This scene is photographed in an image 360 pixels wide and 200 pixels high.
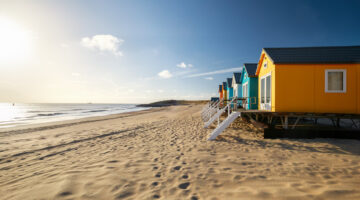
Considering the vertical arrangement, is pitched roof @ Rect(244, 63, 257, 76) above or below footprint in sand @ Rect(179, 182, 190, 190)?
above

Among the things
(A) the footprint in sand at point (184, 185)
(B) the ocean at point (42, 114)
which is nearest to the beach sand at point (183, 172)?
(A) the footprint in sand at point (184, 185)

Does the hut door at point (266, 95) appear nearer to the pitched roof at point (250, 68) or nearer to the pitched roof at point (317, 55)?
the pitched roof at point (317, 55)

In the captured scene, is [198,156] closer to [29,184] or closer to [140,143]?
[140,143]

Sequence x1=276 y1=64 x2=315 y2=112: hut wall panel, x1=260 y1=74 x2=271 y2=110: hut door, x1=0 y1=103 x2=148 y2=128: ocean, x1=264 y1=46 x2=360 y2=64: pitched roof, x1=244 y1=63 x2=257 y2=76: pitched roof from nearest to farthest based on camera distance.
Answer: x1=264 y1=46 x2=360 y2=64: pitched roof, x1=276 y1=64 x2=315 y2=112: hut wall panel, x1=260 y1=74 x2=271 y2=110: hut door, x1=244 y1=63 x2=257 y2=76: pitched roof, x1=0 y1=103 x2=148 y2=128: ocean

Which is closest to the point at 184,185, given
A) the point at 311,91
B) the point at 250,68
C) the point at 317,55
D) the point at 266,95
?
the point at 311,91

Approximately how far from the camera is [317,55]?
774cm

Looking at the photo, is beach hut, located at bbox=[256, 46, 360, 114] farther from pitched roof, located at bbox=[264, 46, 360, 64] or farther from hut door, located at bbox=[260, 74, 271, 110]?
hut door, located at bbox=[260, 74, 271, 110]

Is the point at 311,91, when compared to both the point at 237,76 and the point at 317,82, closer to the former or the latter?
the point at 317,82

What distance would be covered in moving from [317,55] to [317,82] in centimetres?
150

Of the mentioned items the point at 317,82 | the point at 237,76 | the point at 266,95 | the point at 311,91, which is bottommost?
the point at 266,95

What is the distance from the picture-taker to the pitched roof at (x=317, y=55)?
7.36 meters

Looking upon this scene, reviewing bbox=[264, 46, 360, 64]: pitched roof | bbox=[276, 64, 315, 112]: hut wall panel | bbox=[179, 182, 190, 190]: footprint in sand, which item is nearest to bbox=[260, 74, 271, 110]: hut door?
bbox=[276, 64, 315, 112]: hut wall panel

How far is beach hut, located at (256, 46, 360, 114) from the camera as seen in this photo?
7.25 m

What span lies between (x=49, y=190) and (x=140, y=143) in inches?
145
